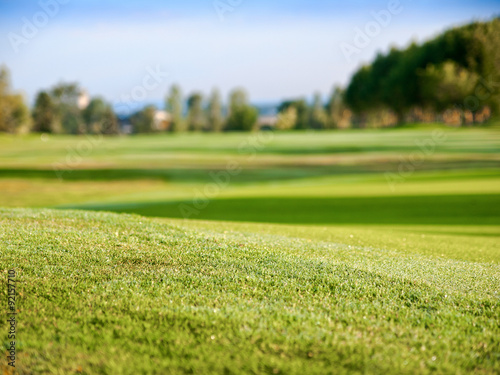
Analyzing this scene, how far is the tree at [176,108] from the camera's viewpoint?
107000 millimetres

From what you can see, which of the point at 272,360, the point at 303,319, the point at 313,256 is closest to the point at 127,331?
the point at 272,360

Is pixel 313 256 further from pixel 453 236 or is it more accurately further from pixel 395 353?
pixel 453 236

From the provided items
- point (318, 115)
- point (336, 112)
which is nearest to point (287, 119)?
point (318, 115)

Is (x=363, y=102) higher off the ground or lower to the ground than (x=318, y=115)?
higher

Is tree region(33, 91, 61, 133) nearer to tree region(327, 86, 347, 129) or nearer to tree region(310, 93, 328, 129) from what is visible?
tree region(310, 93, 328, 129)

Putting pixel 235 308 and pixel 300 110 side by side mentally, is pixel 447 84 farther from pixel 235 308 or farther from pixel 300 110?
pixel 235 308

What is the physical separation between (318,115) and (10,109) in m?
71.3

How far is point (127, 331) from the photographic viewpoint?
6805 mm

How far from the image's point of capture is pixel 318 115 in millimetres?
126875

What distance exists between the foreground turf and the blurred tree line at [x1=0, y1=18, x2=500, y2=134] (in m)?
79.6

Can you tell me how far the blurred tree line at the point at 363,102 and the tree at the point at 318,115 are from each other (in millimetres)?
255

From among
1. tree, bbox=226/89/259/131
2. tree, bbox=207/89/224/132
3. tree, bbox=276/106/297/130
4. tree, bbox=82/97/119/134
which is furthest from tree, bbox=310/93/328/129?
tree, bbox=82/97/119/134

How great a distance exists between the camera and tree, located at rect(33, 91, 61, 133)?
98.8 meters

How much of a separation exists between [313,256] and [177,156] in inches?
1859
